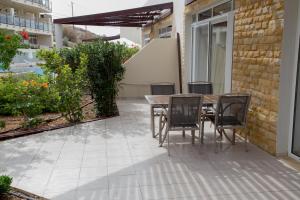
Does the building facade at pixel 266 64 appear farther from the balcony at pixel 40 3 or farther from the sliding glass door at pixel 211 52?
the balcony at pixel 40 3

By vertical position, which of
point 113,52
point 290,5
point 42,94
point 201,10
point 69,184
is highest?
point 201,10

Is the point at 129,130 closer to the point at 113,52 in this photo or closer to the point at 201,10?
the point at 113,52

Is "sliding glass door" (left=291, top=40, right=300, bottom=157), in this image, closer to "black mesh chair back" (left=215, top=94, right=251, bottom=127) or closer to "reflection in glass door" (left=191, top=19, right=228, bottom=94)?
"black mesh chair back" (left=215, top=94, right=251, bottom=127)

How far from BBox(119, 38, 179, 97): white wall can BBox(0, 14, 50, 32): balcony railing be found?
72.1 ft

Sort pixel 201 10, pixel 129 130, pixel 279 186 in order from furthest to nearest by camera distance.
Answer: pixel 201 10, pixel 129 130, pixel 279 186

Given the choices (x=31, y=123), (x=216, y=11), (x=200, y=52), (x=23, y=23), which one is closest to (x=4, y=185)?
(x=31, y=123)

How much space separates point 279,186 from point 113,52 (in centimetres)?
563

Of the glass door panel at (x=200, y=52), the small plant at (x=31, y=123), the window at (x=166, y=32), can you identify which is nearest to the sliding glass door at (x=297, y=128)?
the glass door panel at (x=200, y=52)

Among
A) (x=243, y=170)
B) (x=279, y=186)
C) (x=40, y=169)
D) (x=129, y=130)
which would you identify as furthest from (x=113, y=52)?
(x=279, y=186)

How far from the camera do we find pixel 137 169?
476 centimetres

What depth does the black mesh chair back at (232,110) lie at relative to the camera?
5293 mm

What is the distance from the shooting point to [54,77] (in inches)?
306

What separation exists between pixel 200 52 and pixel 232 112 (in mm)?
4516

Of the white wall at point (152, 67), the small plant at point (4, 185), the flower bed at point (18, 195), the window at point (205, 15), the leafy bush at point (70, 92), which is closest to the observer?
the small plant at point (4, 185)
